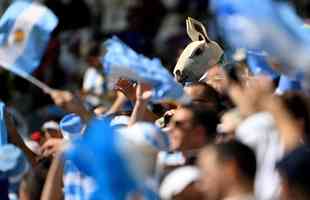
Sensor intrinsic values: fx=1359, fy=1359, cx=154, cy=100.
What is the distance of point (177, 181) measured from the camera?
5.57m

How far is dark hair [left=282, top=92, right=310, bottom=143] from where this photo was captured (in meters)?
5.40

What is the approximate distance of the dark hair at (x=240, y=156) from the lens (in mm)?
5074

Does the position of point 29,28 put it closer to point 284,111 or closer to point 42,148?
point 42,148

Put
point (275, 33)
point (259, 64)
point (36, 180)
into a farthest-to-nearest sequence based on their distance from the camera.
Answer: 1. point (259, 64)
2. point (36, 180)
3. point (275, 33)

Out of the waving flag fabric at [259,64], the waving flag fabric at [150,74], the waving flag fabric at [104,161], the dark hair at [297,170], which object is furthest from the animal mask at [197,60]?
the waving flag fabric at [104,161]

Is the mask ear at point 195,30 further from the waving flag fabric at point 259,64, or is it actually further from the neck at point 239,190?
the neck at point 239,190

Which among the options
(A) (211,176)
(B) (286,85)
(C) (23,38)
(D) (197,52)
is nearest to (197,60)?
(D) (197,52)

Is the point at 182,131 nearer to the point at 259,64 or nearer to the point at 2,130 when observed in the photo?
the point at 259,64

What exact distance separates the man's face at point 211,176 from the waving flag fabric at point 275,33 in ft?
1.40

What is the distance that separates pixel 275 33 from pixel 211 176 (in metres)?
0.58

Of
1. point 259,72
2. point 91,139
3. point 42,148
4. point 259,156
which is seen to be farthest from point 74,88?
point 91,139

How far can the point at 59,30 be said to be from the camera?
13406 mm

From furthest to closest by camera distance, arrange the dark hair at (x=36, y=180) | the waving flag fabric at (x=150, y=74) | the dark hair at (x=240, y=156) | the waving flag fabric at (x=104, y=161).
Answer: the dark hair at (x=36, y=180) < the waving flag fabric at (x=150, y=74) < the dark hair at (x=240, y=156) < the waving flag fabric at (x=104, y=161)

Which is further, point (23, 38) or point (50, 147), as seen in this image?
point (50, 147)
